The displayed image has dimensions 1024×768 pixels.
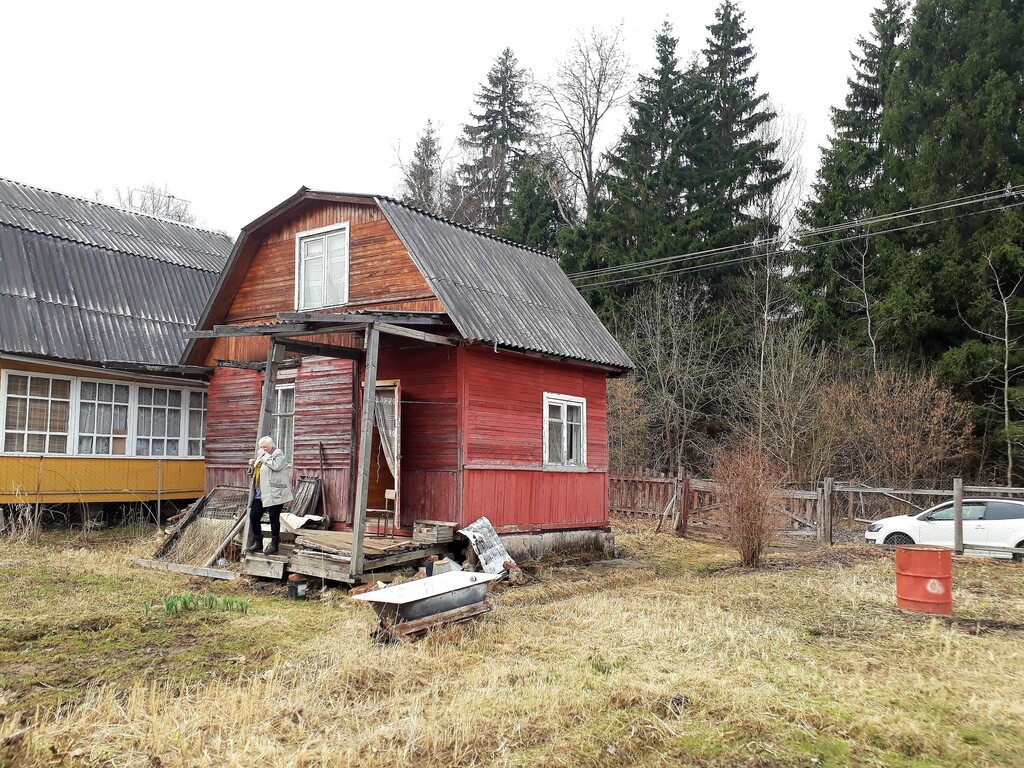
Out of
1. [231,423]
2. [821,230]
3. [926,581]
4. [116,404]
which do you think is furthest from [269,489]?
[821,230]

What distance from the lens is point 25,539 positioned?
15.2 meters

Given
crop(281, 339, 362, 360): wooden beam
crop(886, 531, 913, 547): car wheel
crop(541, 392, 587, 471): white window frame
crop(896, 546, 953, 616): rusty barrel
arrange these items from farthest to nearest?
crop(886, 531, 913, 547): car wheel
crop(541, 392, 587, 471): white window frame
crop(281, 339, 362, 360): wooden beam
crop(896, 546, 953, 616): rusty barrel

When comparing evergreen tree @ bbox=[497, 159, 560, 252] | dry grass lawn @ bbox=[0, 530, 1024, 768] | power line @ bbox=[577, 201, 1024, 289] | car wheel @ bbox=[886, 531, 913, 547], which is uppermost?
evergreen tree @ bbox=[497, 159, 560, 252]

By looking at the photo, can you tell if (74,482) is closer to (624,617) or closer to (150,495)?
(150,495)

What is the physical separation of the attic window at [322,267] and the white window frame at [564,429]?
4.08 m

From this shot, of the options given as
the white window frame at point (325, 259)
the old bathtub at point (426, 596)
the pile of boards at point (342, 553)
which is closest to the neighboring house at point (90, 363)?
the white window frame at point (325, 259)

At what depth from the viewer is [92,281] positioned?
779 inches

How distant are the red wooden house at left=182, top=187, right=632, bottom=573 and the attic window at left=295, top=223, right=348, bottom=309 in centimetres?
3

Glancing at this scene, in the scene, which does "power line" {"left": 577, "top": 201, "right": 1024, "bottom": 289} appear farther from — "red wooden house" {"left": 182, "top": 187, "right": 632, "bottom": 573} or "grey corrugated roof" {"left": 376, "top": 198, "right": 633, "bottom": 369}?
"red wooden house" {"left": 182, "top": 187, "right": 632, "bottom": 573}

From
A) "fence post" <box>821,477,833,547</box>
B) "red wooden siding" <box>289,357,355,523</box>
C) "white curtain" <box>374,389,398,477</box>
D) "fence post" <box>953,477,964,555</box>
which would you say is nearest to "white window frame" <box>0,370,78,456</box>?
"red wooden siding" <box>289,357,355,523</box>

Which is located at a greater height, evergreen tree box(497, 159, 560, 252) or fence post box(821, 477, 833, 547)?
evergreen tree box(497, 159, 560, 252)

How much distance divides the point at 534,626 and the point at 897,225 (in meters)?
24.7

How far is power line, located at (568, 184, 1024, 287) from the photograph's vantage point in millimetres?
26297

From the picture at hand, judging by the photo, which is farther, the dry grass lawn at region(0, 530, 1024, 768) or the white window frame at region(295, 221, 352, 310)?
the white window frame at region(295, 221, 352, 310)
